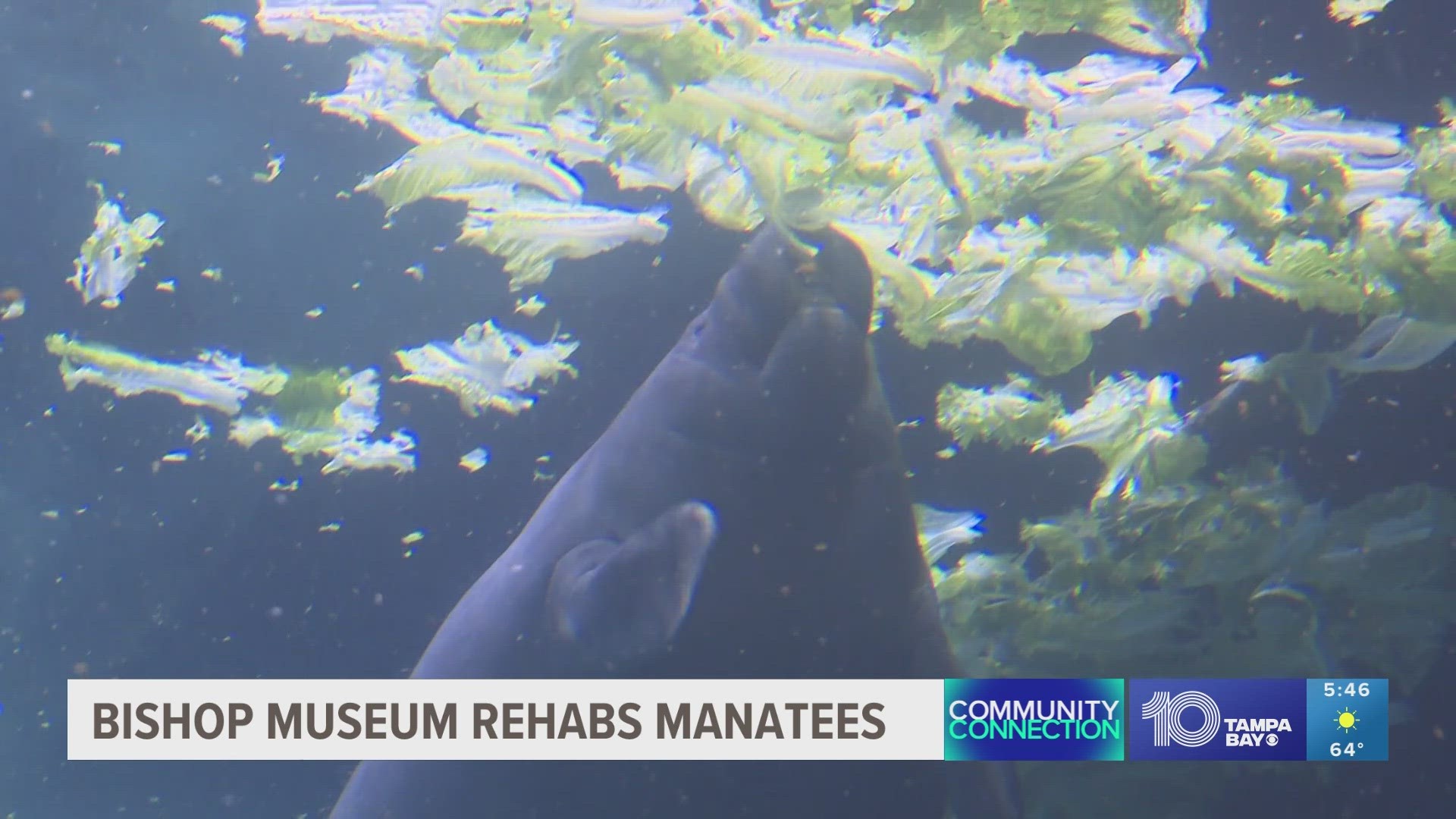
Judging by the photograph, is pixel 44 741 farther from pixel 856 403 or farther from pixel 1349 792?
pixel 1349 792

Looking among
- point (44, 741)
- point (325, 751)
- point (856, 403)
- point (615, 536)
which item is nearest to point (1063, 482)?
point (856, 403)

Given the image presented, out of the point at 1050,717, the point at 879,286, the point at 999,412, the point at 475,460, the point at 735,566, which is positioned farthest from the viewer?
the point at 475,460

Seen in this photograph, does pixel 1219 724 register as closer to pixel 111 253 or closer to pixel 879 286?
pixel 879 286

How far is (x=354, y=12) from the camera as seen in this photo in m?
4.11

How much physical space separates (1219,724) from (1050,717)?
128 centimetres

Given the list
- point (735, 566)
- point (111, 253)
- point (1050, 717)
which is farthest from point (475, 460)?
point (1050, 717)

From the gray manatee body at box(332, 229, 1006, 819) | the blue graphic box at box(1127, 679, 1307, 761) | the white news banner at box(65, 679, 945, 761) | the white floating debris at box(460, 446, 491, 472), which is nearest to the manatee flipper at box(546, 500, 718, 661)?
the gray manatee body at box(332, 229, 1006, 819)

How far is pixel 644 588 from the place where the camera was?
132 inches

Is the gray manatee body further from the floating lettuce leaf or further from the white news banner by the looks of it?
the floating lettuce leaf

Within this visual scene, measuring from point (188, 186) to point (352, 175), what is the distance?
147cm

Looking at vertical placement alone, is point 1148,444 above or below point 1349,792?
above

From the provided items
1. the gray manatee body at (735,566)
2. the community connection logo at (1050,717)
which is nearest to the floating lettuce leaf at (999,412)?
the community connection logo at (1050,717)

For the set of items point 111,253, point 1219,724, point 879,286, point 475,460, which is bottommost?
point 1219,724

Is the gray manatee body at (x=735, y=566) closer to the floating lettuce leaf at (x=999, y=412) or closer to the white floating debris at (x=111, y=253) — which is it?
the floating lettuce leaf at (x=999, y=412)
